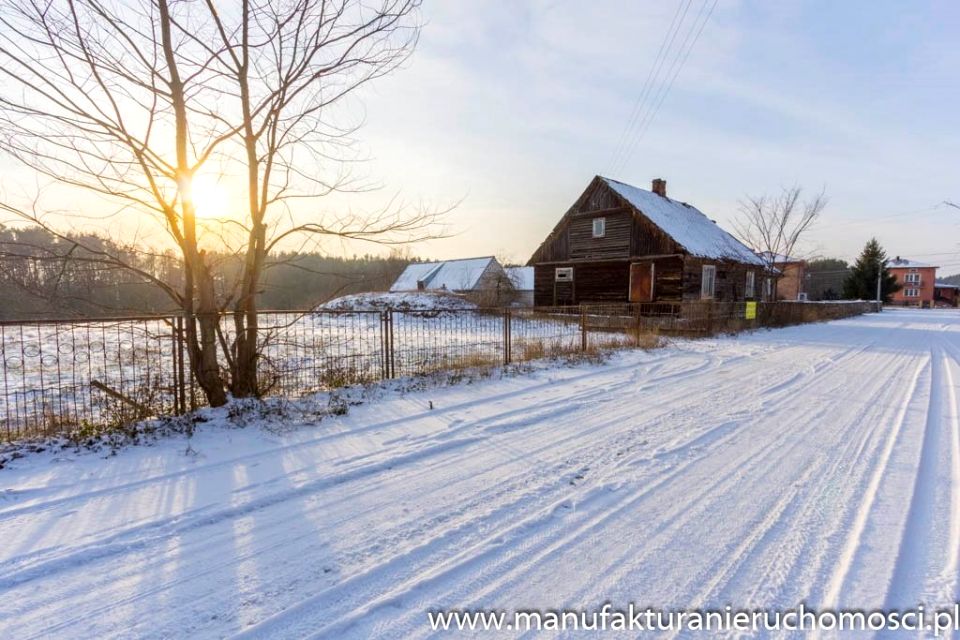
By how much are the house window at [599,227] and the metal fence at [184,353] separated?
6.35m

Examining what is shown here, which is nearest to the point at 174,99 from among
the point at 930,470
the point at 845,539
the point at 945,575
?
the point at 845,539

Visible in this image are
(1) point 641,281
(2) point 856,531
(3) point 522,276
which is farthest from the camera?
(3) point 522,276

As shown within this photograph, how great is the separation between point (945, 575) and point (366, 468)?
390 centimetres

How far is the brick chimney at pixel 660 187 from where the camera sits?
1036 inches

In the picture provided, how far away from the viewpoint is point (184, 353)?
5637 mm

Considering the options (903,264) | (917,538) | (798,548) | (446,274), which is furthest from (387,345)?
(903,264)

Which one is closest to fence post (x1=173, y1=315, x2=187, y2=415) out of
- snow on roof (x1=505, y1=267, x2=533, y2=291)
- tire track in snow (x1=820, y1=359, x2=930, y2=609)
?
tire track in snow (x1=820, y1=359, x2=930, y2=609)

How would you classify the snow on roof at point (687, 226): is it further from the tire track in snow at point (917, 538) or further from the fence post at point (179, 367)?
the fence post at point (179, 367)

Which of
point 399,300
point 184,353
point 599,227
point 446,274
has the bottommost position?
point 184,353

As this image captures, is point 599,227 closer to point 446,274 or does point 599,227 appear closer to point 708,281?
point 708,281

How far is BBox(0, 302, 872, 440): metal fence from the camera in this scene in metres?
5.27

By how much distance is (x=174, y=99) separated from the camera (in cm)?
541

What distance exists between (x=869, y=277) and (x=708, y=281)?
147 feet

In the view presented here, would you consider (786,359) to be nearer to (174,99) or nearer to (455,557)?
(455,557)
